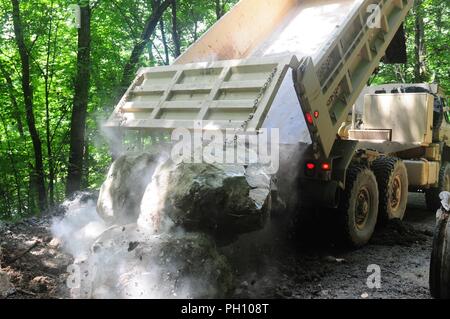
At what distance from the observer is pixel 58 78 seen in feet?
34.0

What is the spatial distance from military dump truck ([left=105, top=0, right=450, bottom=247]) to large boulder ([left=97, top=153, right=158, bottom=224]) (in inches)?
16.8

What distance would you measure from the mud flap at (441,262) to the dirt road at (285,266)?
409mm

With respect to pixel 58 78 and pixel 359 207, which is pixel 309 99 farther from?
pixel 58 78

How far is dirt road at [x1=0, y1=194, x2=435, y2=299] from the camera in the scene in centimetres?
408

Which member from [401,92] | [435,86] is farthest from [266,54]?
[435,86]

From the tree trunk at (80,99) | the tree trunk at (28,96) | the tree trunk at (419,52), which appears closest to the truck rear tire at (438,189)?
the tree trunk at (80,99)

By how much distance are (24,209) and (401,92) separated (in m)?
10.5

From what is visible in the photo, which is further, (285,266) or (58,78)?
(58,78)

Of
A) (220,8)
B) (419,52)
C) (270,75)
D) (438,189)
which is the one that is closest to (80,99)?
(270,75)

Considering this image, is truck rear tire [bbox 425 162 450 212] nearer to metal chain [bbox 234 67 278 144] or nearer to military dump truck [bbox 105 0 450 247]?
military dump truck [bbox 105 0 450 247]

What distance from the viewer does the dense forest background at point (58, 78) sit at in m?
9.28

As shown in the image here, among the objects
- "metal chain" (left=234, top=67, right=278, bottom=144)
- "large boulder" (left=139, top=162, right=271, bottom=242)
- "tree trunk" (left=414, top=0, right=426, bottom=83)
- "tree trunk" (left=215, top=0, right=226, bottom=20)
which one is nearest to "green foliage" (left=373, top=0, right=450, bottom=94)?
"tree trunk" (left=414, top=0, right=426, bottom=83)

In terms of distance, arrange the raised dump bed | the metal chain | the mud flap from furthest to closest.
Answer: the raised dump bed < the metal chain < the mud flap

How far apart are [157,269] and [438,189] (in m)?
6.64
